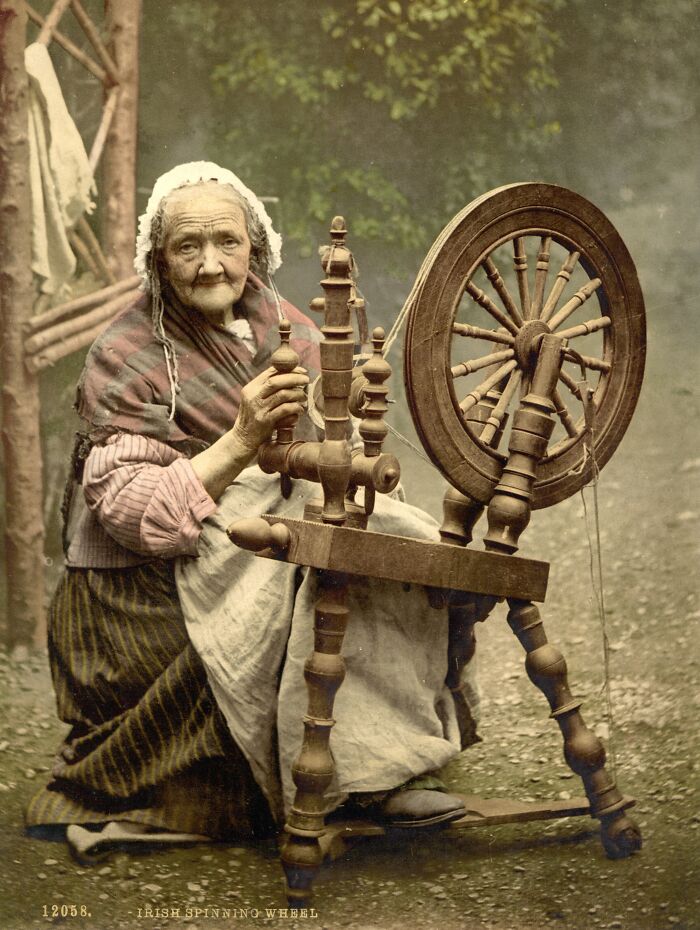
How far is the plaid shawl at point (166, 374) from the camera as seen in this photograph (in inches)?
108

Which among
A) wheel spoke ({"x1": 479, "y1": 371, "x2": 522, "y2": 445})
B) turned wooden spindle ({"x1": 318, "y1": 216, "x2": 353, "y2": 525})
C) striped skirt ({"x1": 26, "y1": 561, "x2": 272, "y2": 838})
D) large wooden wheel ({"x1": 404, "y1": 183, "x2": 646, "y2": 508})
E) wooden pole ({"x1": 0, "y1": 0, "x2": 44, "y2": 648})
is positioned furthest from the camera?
wooden pole ({"x1": 0, "y1": 0, "x2": 44, "y2": 648})

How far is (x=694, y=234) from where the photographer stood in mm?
2982

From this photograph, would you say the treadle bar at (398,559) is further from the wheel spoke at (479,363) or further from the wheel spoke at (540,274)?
the wheel spoke at (540,274)

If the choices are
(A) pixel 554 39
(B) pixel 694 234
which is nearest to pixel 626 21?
(A) pixel 554 39

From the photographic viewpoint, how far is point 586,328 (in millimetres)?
2613

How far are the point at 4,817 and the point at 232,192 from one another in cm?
142

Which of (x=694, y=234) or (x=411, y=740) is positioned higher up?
(x=694, y=234)

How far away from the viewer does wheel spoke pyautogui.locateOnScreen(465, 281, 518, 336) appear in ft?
8.14

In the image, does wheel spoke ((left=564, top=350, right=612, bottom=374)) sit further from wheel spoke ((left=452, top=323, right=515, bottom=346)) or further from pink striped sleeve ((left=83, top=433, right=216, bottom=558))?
pink striped sleeve ((left=83, top=433, right=216, bottom=558))

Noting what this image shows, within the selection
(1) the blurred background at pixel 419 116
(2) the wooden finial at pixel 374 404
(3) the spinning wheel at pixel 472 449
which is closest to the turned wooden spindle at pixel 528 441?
(3) the spinning wheel at pixel 472 449

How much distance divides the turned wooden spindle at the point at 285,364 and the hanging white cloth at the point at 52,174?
0.75m

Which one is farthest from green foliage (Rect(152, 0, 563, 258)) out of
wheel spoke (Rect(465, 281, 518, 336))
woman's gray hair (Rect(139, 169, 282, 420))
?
wheel spoke (Rect(465, 281, 518, 336))

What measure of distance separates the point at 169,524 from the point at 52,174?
0.90 m

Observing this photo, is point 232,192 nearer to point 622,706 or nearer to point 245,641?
point 245,641
